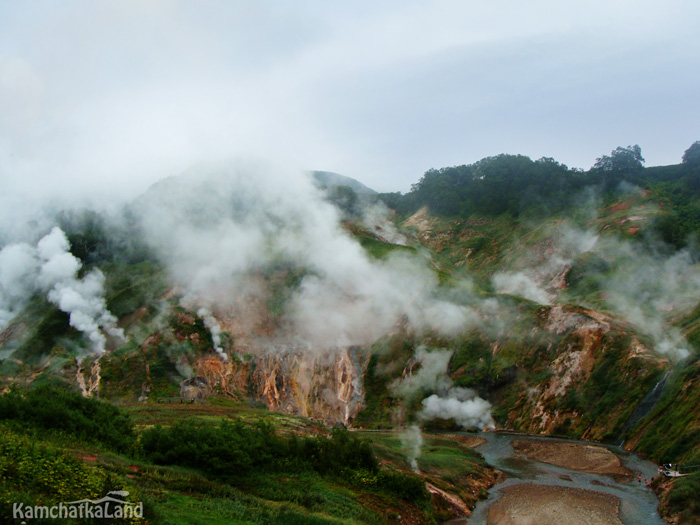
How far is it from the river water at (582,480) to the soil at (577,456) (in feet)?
2.18

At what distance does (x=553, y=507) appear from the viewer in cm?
2994

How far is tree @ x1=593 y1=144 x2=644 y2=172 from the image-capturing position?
113 metres

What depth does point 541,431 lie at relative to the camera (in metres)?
54.0

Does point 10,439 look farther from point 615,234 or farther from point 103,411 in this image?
point 615,234

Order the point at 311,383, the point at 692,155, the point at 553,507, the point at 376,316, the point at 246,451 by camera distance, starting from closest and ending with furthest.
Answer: the point at 246,451
the point at 553,507
the point at 311,383
the point at 376,316
the point at 692,155

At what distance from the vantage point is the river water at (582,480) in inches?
1184

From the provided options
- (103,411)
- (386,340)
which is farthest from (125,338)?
(103,411)

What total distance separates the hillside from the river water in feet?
4.44

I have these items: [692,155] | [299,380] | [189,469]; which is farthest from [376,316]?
[692,155]

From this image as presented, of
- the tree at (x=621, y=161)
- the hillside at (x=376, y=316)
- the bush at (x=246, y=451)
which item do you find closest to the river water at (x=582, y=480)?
the hillside at (x=376, y=316)

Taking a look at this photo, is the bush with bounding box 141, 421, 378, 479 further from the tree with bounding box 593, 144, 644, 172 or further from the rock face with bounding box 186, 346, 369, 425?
the tree with bounding box 593, 144, 644, 172

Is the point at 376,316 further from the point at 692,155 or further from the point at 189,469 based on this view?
the point at 692,155

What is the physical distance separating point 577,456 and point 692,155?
301ft

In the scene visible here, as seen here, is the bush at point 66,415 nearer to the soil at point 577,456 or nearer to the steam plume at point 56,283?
the soil at point 577,456
